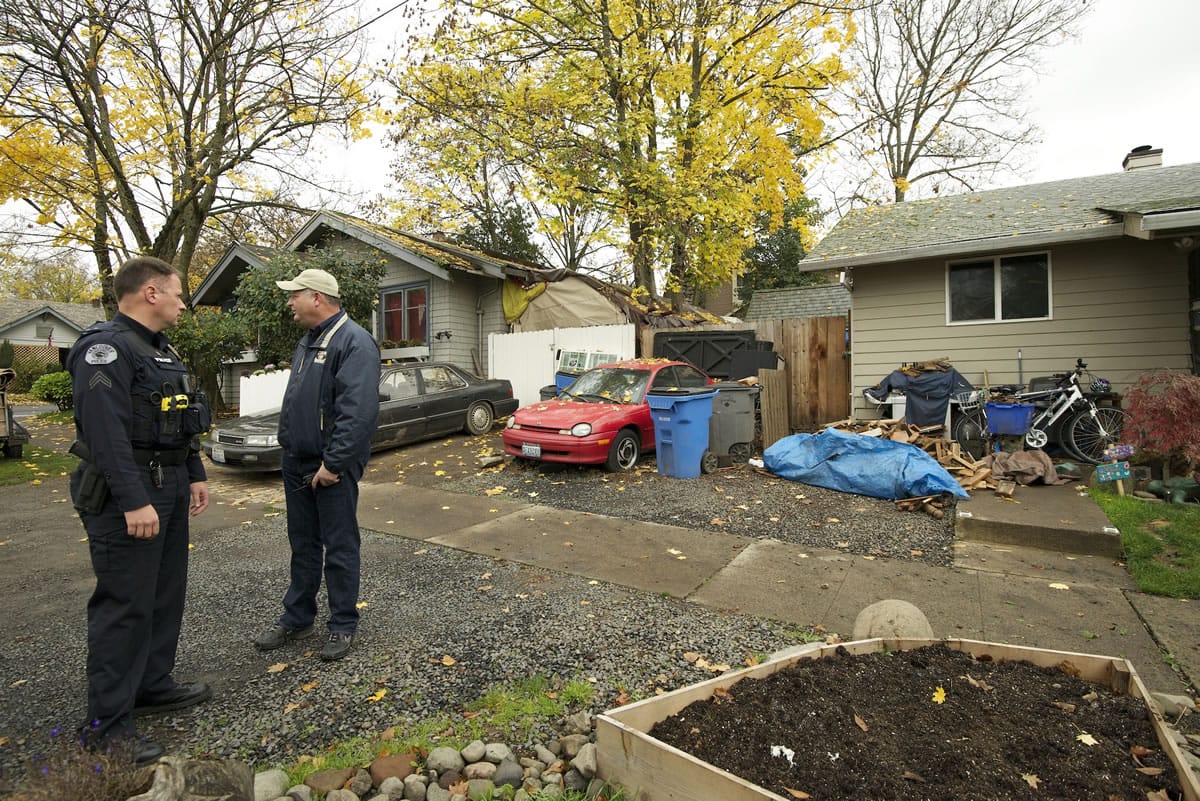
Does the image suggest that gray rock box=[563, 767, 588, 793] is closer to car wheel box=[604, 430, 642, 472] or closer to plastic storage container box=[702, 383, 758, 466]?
car wheel box=[604, 430, 642, 472]

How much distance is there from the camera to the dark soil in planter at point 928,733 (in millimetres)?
1873

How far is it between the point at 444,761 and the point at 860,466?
565cm

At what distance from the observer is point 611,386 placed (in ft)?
28.7

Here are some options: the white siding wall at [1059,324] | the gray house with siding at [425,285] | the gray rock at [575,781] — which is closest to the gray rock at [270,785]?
the gray rock at [575,781]

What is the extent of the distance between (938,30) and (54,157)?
2651cm

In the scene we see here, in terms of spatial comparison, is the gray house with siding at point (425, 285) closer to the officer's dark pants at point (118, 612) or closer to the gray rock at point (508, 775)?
the officer's dark pants at point (118, 612)

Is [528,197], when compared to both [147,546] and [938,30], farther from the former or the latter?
[938,30]

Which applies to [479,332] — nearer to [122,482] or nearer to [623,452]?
[623,452]

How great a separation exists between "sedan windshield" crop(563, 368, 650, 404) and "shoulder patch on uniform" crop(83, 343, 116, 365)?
6.39 m

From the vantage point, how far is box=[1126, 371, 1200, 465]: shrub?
218 inches

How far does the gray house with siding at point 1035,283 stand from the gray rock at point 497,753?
27.2 feet

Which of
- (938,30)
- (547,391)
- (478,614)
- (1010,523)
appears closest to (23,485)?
(547,391)

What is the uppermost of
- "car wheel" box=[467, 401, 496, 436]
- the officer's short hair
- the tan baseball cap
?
the tan baseball cap

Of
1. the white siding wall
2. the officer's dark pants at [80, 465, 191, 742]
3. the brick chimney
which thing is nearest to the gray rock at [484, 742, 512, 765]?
the officer's dark pants at [80, 465, 191, 742]
